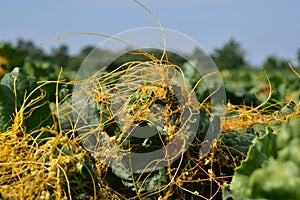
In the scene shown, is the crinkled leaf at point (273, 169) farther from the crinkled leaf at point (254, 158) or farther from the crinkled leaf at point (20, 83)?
the crinkled leaf at point (20, 83)

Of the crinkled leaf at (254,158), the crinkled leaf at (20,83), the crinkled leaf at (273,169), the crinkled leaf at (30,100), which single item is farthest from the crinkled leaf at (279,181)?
the crinkled leaf at (20,83)

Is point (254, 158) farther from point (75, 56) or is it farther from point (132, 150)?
point (75, 56)

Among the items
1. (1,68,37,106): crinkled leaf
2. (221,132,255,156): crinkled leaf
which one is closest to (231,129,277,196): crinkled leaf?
(221,132,255,156): crinkled leaf

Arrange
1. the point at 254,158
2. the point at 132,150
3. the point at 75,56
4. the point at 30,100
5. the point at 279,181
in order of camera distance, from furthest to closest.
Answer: the point at 75,56 → the point at 30,100 → the point at 132,150 → the point at 254,158 → the point at 279,181

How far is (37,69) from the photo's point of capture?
955cm

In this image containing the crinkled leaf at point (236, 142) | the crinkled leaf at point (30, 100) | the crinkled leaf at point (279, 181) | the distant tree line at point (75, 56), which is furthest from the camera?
the distant tree line at point (75, 56)

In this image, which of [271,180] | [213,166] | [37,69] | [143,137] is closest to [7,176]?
[143,137]

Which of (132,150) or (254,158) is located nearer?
(254,158)

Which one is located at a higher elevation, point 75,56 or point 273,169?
point 273,169

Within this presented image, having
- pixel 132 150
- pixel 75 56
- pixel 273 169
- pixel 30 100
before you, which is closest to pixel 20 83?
pixel 30 100

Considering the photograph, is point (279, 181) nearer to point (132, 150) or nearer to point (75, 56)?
point (132, 150)

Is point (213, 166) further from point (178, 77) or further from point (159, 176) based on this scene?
point (178, 77)

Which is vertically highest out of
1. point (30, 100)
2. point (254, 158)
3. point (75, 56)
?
point (254, 158)

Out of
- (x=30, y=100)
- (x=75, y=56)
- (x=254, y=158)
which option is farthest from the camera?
(x=75, y=56)
